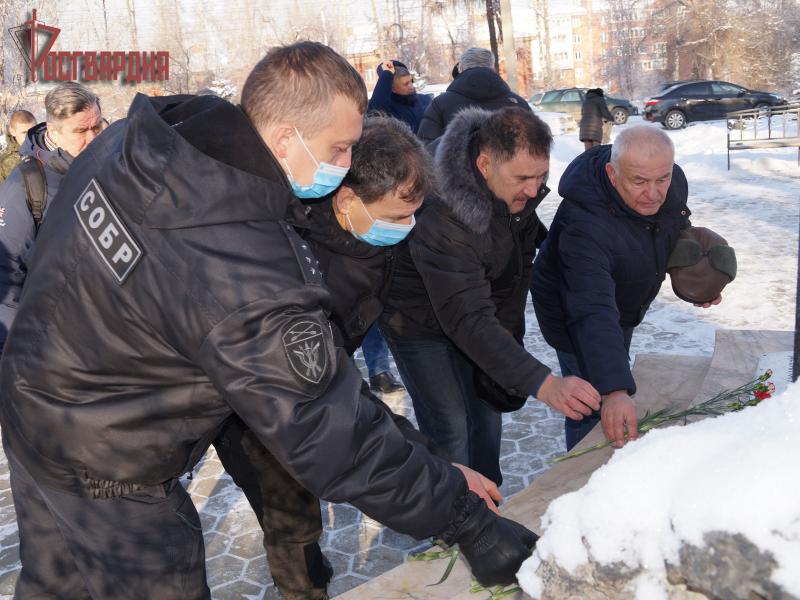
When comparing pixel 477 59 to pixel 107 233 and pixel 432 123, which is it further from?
pixel 107 233

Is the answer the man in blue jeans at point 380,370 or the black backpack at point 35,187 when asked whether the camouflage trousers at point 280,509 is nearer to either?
the black backpack at point 35,187

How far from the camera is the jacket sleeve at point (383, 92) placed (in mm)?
6324

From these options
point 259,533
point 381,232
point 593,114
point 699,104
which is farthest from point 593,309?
point 699,104

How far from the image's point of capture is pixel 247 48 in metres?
A: 43.2

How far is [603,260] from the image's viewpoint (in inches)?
120

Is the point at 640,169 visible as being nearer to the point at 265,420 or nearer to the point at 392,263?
the point at 392,263

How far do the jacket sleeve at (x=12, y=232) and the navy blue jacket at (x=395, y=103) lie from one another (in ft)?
9.40

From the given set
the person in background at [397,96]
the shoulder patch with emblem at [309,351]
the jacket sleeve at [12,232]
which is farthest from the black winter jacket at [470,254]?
the person in background at [397,96]

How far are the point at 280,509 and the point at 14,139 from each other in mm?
4604

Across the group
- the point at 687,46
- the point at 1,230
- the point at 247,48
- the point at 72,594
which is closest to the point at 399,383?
the point at 1,230

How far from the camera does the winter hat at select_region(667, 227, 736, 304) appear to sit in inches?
130

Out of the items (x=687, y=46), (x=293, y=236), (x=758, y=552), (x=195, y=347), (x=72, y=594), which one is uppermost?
(x=293, y=236)

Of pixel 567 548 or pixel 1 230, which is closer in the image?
pixel 567 548

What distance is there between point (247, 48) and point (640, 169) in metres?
43.2
